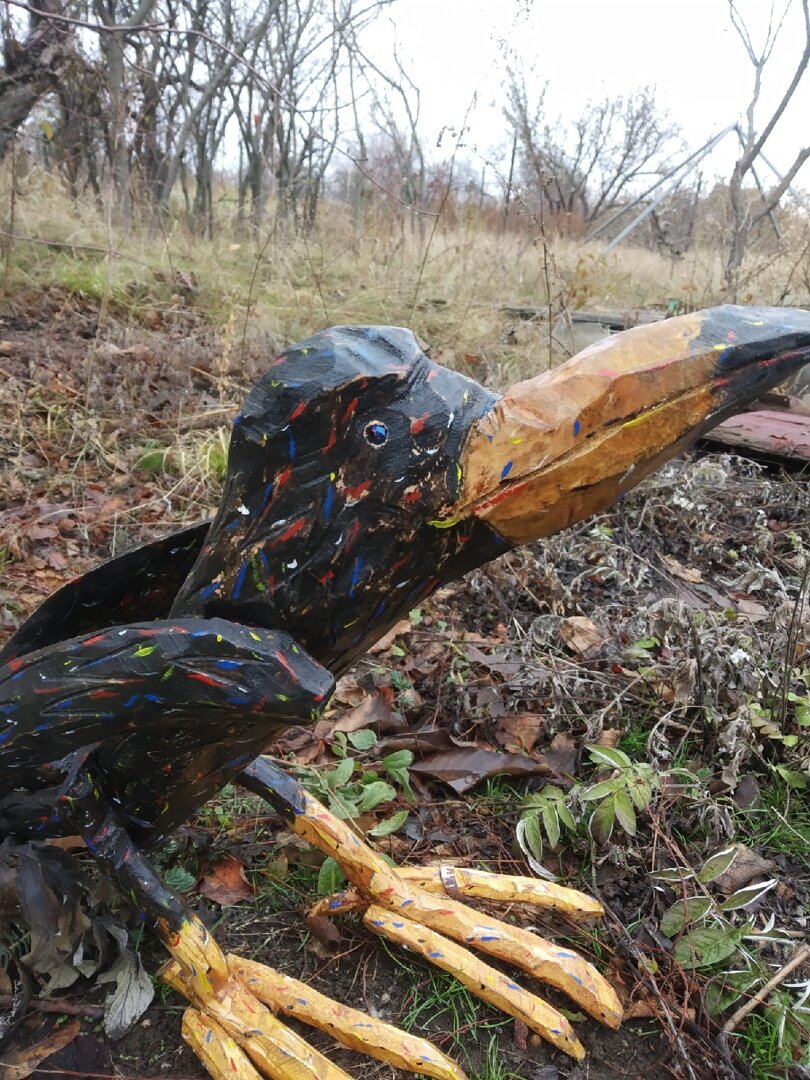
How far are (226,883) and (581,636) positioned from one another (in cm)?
113

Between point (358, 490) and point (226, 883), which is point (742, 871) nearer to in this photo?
point (226, 883)

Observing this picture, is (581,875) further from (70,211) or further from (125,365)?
(70,211)

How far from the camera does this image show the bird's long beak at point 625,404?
31.2 inches

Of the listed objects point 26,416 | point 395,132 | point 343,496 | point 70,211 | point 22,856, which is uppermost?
point 395,132

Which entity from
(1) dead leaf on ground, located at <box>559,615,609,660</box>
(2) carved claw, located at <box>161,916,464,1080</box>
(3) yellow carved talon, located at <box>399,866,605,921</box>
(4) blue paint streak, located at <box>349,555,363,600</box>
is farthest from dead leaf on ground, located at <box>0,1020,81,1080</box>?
(1) dead leaf on ground, located at <box>559,615,609,660</box>

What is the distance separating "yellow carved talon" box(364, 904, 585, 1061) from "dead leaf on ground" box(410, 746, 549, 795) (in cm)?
40

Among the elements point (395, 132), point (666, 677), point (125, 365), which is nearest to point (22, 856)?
point (666, 677)

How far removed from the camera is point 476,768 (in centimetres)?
162

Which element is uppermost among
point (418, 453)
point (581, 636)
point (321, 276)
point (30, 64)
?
point (30, 64)

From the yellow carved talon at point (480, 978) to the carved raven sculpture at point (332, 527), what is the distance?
13 centimetres

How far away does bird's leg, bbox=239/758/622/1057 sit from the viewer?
1141mm

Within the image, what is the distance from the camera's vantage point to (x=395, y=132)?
6.33 meters

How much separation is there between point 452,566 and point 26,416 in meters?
2.81

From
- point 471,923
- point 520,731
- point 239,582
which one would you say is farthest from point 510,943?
point 239,582
